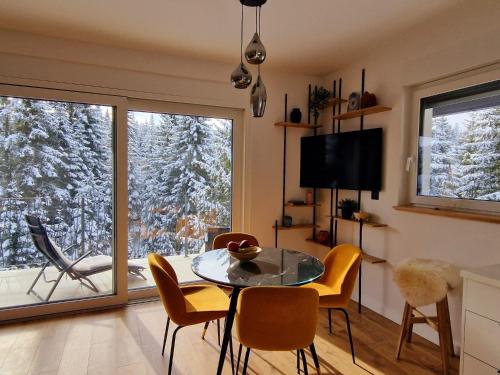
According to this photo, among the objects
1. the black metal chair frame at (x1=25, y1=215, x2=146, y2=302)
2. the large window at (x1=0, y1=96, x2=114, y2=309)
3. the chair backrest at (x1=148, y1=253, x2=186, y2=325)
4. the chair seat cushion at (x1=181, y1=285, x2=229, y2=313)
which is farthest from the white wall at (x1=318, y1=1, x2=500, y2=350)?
the black metal chair frame at (x1=25, y1=215, x2=146, y2=302)

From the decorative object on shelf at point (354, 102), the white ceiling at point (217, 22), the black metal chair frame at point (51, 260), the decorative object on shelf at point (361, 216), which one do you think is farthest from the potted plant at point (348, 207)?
the black metal chair frame at point (51, 260)

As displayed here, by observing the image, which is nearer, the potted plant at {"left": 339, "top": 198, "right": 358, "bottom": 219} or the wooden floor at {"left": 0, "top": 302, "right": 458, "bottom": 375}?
the wooden floor at {"left": 0, "top": 302, "right": 458, "bottom": 375}

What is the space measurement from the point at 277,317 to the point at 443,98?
7.40ft

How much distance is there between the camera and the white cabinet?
66.4 inches

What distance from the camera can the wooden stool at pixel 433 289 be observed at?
217 cm

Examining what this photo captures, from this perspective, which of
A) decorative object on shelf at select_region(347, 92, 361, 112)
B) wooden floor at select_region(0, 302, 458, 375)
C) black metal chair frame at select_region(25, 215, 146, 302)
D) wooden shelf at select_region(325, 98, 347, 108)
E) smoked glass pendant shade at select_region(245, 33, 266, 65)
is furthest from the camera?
wooden shelf at select_region(325, 98, 347, 108)

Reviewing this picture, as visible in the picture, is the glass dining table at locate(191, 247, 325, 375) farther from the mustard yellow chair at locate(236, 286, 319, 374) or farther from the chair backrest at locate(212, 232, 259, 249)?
the chair backrest at locate(212, 232, 259, 249)

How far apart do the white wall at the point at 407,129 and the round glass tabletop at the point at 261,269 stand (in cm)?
108

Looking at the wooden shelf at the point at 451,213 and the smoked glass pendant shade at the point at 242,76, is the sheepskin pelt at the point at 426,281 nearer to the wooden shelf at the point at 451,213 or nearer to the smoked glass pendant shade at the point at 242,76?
the wooden shelf at the point at 451,213

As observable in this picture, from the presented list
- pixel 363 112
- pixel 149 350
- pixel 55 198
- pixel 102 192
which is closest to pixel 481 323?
pixel 363 112

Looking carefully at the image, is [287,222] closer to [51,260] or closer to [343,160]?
[343,160]

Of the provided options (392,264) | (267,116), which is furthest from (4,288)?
(392,264)

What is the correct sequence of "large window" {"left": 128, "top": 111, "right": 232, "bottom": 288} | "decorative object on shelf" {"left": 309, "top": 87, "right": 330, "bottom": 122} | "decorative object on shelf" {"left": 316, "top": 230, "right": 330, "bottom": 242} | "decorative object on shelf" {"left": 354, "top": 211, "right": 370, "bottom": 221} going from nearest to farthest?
"decorative object on shelf" {"left": 354, "top": 211, "right": 370, "bottom": 221} → "large window" {"left": 128, "top": 111, "right": 232, "bottom": 288} → "decorative object on shelf" {"left": 309, "top": 87, "right": 330, "bottom": 122} → "decorative object on shelf" {"left": 316, "top": 230, "right": 330, "bottom": 242}

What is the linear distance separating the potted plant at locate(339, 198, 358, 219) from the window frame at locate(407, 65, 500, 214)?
59cm
